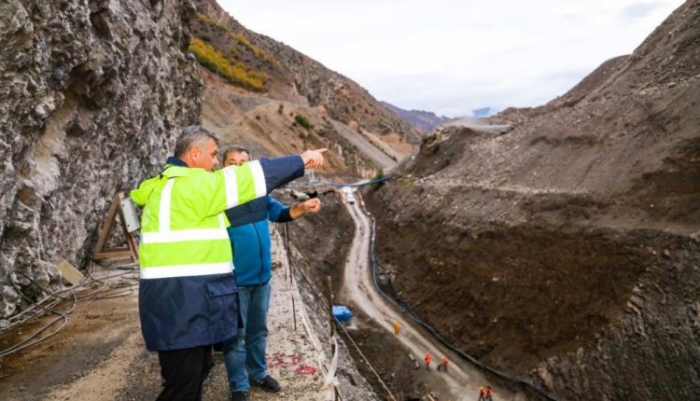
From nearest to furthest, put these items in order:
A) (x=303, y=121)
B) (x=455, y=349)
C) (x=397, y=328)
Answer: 1. (x=455, y=349)
2. (x=397, y=328)
3. (x=303, y=121)

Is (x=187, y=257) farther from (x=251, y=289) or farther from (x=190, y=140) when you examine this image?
(x=251, y=289)

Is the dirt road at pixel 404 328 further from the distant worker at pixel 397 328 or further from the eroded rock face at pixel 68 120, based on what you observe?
the eroded rock face at pixel 68 120

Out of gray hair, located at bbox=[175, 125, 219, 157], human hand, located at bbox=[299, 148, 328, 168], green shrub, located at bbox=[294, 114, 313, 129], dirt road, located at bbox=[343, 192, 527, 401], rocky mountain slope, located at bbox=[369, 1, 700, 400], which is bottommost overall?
dirt road, located at bbox=[343, 192, 527, 401]

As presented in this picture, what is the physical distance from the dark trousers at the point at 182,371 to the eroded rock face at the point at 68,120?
5364 millimetres

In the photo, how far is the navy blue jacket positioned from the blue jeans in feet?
4.27

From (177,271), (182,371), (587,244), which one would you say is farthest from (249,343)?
(587,244)

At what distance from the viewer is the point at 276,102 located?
5444 centimetres

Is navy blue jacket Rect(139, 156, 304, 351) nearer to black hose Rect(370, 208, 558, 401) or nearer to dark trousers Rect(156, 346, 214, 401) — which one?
dark trousers Rect(156, 346, 214, 401)

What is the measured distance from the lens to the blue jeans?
14.7ft

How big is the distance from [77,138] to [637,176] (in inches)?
658

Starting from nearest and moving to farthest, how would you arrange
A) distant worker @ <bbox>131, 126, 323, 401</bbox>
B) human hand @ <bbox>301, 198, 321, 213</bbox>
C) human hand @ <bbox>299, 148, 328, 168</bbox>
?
distant worker @ <bbox>131, 126, 323, 401</bbox> < human hand @ <bbox>299, 148, 328, 168</bbox> < human hand @ <bbox>301, 198, 321, 213</bbox>

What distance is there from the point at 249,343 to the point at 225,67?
57.0 metres

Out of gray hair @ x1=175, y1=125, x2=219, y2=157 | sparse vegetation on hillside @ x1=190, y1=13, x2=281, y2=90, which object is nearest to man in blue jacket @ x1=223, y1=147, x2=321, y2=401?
gray hair @ x1=175, y1=125, x2=219, y2=157

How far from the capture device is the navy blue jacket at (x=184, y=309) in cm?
310
